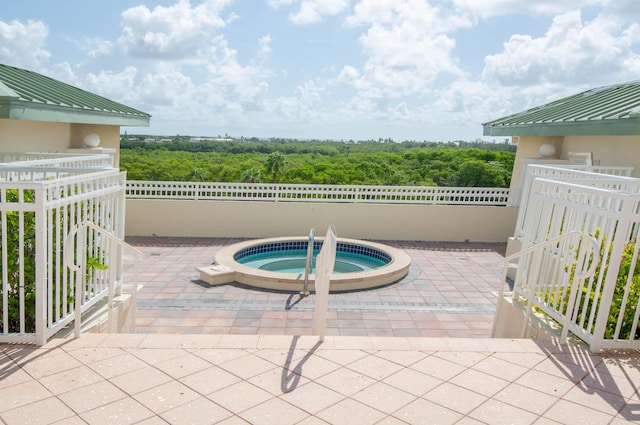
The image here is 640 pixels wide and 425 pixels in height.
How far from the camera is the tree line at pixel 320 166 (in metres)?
37.2

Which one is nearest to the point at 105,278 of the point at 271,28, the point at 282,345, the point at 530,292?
the point at 282,345

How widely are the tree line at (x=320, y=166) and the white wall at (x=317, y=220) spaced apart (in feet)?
77.1

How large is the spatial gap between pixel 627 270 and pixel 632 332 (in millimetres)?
556

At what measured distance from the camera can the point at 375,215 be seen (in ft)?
38.4

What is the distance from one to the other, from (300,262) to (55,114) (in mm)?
5906

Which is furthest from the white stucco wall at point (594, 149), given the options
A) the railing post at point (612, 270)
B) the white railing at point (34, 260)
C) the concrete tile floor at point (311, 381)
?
the white railing at point (34, 260)

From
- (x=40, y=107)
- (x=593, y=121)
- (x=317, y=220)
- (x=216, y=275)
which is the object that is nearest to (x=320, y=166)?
(x=317, y=220)

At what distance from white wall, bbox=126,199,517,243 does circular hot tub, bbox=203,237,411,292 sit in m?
0.89

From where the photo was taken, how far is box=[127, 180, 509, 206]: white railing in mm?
11453

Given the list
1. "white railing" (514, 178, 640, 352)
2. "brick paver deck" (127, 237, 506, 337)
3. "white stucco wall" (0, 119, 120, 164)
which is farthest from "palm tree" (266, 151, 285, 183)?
"white railing" (514, 178, 640, 352)

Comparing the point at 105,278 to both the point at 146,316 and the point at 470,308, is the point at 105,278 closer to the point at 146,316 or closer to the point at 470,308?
the point at 146,316

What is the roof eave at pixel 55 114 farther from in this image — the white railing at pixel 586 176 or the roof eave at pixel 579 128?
the roof eave at pixel 579 128

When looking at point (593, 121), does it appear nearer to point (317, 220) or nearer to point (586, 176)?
point (586, 176)

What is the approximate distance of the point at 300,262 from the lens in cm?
1044
